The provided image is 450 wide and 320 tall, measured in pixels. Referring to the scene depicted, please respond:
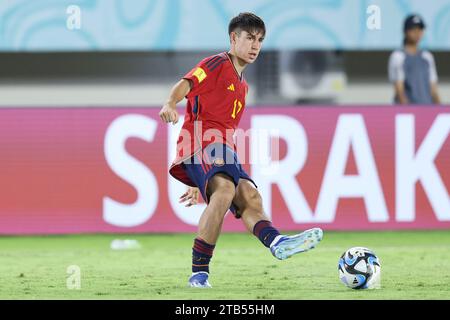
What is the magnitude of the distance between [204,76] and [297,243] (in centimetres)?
124

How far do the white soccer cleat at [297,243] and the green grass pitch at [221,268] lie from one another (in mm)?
261

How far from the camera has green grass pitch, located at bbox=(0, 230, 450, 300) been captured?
688 centimetres

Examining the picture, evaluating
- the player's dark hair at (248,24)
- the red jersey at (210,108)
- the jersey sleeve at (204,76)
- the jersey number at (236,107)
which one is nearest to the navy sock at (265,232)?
the red jersey at (210,108)

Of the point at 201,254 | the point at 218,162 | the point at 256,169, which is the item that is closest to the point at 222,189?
the point at 218,162

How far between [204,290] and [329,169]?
15.6 ft

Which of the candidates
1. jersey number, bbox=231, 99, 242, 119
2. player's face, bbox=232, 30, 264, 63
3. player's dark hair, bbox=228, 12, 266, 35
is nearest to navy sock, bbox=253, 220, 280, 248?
jersey number, bbox=231, 99, 242, 119

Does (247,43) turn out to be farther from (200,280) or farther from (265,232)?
(200,280)

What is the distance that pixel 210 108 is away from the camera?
23.7 ft

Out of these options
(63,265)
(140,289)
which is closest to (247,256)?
(63,265)

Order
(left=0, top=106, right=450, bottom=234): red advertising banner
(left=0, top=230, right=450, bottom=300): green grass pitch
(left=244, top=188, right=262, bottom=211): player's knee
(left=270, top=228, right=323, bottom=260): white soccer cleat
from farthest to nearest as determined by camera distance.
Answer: (left=0, top=106, right=450, bottom=234): red advertising banner → (left=244, top=188, right=262, bottom=211): player's knee → (left=0, top=230, right=450, bottom=300): green grass pitch → (left=270, top=228, right=323, bottom=260): white soccer cleat

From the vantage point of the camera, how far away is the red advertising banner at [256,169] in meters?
11.3

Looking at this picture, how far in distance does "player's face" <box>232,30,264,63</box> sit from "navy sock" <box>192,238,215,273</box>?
124 cm

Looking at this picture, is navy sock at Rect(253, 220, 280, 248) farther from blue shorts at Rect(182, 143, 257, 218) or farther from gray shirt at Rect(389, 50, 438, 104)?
gray shirt at Rect(389, 50, 438, 104)

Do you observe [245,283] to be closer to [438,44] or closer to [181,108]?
[181,108]
